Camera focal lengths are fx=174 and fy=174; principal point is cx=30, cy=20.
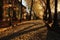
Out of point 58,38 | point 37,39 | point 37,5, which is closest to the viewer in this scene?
point 37,39

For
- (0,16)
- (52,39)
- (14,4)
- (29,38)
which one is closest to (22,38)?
(29,38)

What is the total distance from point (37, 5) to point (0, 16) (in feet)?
26.9

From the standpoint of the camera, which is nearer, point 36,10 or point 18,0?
point 18,0

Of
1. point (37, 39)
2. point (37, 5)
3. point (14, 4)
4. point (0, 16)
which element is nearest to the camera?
point (37, 39)

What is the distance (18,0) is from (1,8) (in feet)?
9.11

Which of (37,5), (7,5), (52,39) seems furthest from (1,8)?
(52,39)

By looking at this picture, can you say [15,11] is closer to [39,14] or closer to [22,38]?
[39,14]

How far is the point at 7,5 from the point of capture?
17.5m

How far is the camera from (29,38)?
9570mm

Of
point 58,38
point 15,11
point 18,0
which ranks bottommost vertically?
point 58,38

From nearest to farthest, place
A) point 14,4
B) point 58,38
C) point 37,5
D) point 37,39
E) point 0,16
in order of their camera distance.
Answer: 1. point 37,39
2. point 58,38
3. point 0,16
4. point 14,4
5. point 37,5

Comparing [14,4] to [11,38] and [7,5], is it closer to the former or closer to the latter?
[7,5]

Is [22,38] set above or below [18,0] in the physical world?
below

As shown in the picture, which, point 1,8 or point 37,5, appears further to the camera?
point 37,5
